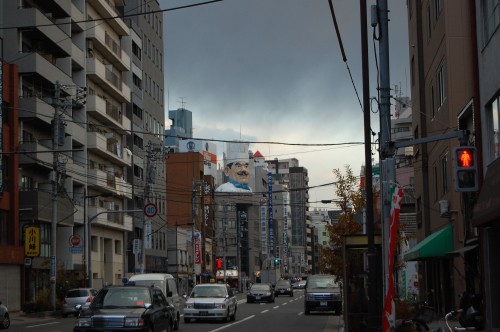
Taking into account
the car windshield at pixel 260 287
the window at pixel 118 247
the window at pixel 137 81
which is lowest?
the car windshield at pixel 260 287

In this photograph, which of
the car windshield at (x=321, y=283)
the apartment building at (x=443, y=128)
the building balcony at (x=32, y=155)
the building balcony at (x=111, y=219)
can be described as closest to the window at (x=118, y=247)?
the building balcony at (x=111, y=219)

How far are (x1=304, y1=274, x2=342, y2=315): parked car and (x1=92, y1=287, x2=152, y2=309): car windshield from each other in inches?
843

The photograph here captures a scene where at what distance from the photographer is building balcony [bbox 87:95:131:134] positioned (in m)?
68.4

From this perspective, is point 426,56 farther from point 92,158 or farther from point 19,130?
point 92,158

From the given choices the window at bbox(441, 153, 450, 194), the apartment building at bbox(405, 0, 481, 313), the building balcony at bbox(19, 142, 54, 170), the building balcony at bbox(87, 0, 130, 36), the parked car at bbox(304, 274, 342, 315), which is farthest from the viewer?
the building balcony at bbox(87, 0, 130, 36)

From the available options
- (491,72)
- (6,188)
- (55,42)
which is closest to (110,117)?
(55,42)

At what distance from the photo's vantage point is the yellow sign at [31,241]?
5175 centimetres

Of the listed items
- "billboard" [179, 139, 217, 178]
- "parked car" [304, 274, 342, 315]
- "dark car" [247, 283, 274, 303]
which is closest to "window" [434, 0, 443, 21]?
"parked car" [304, 274, 342, 315]

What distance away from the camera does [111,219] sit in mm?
72750

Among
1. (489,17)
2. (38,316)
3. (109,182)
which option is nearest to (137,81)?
(109,182)

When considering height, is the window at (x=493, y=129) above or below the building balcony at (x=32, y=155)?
below

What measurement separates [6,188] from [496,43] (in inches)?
1506

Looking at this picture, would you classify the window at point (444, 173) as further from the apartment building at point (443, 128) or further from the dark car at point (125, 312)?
the dark car at point (125, 312)

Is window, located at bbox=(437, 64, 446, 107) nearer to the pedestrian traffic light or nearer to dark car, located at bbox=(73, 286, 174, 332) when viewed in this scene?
dark car, located at bbox=(73, 286, 174, 332)
